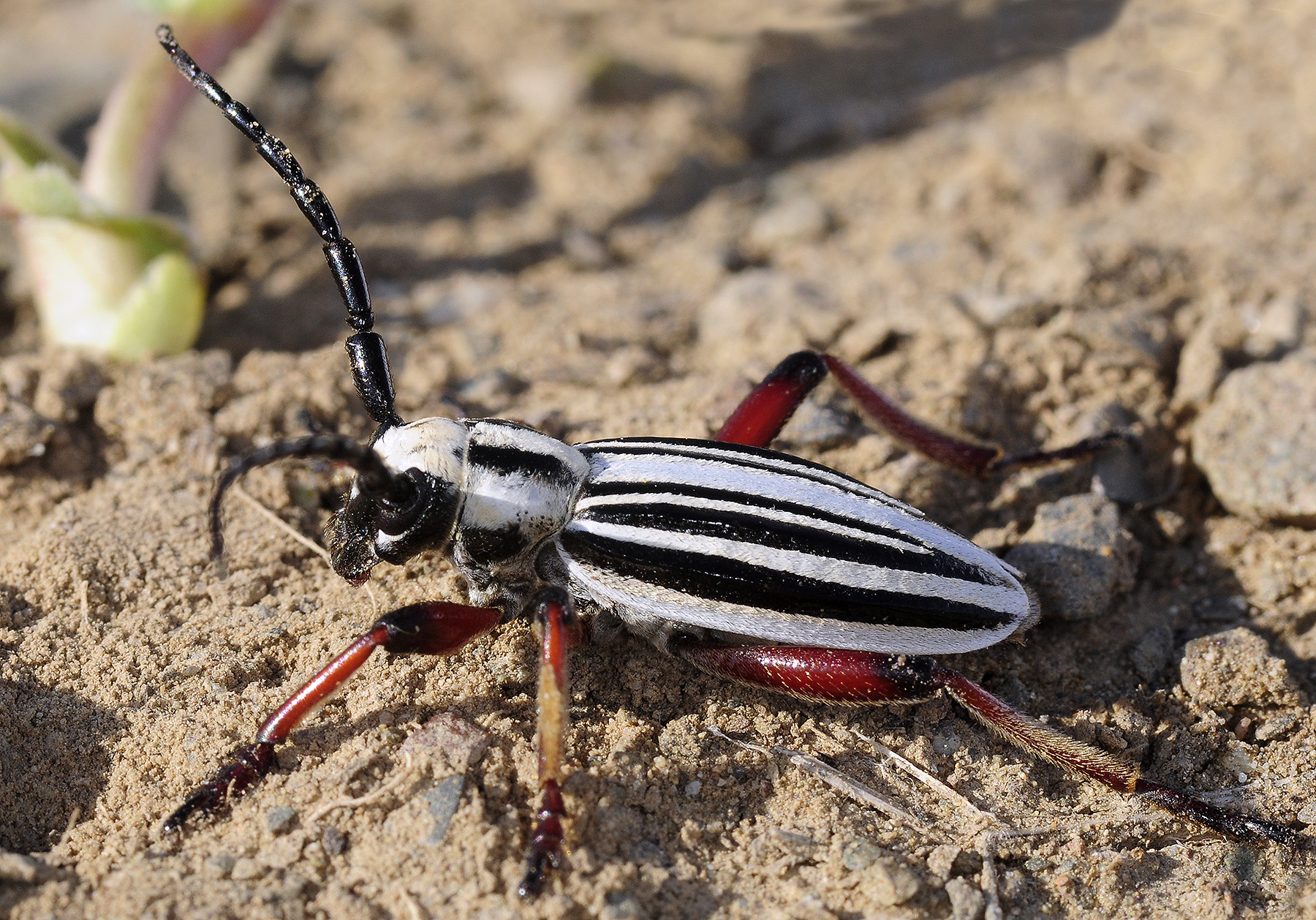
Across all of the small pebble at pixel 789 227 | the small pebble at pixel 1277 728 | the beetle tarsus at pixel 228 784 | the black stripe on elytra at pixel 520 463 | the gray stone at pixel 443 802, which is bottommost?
the small pebble at pixel 1277 728

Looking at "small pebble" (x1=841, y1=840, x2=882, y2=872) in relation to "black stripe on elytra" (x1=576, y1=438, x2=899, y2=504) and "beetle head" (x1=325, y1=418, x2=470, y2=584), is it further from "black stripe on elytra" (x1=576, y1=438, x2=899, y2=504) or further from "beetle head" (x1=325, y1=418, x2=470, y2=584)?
"beetle head" (x1=325, y1=418, x2=470, y2=584)

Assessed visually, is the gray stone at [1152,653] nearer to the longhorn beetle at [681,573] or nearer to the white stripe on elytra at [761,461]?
the longhorn beetle at [681,573]

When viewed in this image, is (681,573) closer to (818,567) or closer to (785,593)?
(785,593)

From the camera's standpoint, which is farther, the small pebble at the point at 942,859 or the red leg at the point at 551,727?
the small pebble at the point at 942,859

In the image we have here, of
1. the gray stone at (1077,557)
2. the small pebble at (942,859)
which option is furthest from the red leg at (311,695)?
the gray stone at (1077,557)

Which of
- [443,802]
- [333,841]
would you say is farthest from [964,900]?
[333,841]

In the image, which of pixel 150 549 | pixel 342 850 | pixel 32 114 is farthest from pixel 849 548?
pixel 32 114
